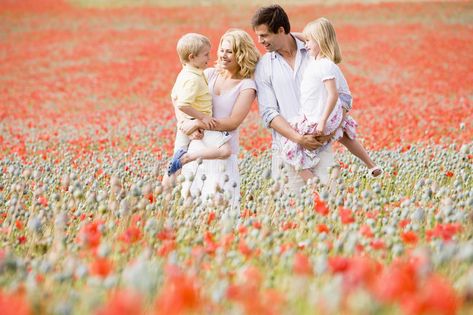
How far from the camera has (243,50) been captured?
16.6 ft

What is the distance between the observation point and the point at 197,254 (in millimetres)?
2643

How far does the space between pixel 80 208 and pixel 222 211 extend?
776 mm

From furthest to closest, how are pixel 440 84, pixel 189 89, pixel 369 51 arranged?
1. pixel 369 51
2. pixel 440 84
3. pixel 189 89

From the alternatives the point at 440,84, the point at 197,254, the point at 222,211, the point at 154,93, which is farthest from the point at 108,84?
the point at 197,254

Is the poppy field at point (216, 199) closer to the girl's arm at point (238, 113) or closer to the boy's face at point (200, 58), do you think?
the girl's arm at point (238, 113)

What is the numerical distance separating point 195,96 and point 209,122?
0.65ft

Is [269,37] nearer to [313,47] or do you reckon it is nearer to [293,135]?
[313,47]

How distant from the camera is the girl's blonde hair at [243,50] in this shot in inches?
196

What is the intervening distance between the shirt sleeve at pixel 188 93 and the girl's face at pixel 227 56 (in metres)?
0.25

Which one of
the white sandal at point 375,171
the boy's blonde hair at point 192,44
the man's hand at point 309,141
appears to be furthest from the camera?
the white sandal at point 375,171

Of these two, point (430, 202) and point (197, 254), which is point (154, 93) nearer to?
point (430, 202)

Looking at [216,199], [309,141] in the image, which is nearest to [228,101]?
[309,141]

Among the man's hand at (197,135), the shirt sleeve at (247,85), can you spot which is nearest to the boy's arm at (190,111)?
the man's hand at (197,135)

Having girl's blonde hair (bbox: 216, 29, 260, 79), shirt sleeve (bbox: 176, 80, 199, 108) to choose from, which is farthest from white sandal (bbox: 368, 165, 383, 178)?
shirt sleeve (bbox: 176, 80, 199, 108)
